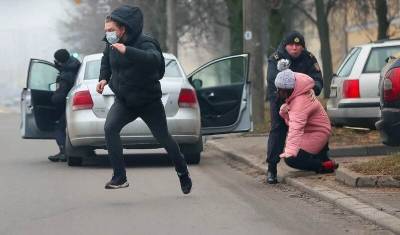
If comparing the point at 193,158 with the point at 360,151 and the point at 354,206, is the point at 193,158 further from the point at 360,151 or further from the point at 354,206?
the point at 354,206

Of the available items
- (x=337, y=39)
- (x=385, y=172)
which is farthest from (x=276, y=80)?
(x=337, y=39)

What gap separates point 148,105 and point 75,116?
3400 mm

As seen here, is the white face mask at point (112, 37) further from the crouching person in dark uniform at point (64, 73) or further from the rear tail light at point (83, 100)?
A: the crouching person in dark uniform at point (64, 73)

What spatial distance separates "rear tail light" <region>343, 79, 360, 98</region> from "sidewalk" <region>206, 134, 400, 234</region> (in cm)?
96

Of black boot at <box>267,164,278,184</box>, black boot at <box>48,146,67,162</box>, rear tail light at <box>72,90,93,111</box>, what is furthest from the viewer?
black boot at <box>48,146,67,162</box>

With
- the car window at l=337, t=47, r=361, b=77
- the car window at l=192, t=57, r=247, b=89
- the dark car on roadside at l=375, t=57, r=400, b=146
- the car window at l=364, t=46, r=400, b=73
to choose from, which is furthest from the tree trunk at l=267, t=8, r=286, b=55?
the dark car on roadside at l=375, t=57, r=400, b=146

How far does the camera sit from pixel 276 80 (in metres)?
9.89

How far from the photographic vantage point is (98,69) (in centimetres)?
1298

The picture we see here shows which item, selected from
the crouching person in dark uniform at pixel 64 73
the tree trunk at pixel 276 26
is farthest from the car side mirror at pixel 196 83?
the tree trunk at pixel 276 26

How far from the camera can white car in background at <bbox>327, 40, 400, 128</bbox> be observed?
13.3 m

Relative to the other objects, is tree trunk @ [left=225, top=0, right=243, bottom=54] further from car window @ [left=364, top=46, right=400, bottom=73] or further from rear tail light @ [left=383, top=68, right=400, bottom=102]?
rear tail light @ [left=383, top=68, right=400, bottom=102]

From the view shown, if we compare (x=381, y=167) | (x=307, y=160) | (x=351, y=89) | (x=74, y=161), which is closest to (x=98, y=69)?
(x=74, y=161)

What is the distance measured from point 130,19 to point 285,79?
185 centimetres

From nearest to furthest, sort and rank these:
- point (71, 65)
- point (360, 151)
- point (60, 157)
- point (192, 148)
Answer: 1. point (360, 151)
2. point (192, 148)
3. point (71, 65)
4. point (60, 157)
